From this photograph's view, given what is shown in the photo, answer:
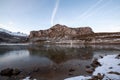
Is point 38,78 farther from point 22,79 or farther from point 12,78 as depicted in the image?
point 12,78

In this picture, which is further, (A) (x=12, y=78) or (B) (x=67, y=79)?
(A) (x=12, y=78)

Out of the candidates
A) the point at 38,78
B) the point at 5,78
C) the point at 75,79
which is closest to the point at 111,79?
the point at 75,79

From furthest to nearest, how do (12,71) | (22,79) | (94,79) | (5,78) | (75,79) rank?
(12,71), (5,78), (22,79), (75,79), (94,79)

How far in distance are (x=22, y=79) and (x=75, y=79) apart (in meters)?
7.60

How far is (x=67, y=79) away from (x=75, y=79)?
1220 mm

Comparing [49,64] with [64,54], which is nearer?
[49,64]

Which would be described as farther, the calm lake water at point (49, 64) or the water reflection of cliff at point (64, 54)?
the water reflection of cliff at point (64, 54)

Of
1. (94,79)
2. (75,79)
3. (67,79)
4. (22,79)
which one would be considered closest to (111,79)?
(94,79)

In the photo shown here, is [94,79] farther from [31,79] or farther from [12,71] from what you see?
[12,71]

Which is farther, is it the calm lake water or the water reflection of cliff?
the water reflection of cliff

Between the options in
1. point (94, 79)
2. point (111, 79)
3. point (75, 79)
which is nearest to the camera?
point (111, 79)

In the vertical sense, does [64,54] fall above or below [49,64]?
above

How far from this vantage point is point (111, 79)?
14297mm

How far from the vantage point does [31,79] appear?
17766 millimetres
